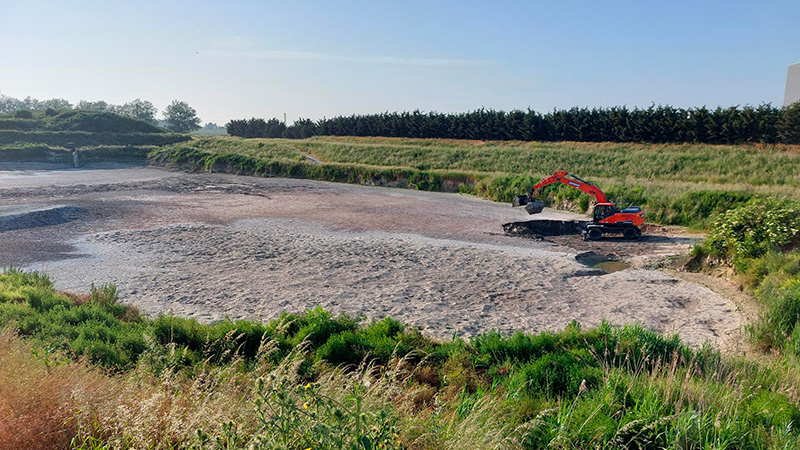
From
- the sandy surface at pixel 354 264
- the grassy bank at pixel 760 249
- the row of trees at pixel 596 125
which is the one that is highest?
the row of trees at pixel 596 125

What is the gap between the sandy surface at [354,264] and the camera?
1098 centimetres

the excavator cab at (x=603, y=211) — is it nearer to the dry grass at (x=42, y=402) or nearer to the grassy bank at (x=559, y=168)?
the grassy bank at (x=559, y=168)

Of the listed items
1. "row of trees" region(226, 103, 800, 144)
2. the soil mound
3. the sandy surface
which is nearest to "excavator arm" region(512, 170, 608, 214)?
the sandy surface

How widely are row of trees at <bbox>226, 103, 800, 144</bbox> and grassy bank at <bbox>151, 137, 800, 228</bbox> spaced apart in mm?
2599

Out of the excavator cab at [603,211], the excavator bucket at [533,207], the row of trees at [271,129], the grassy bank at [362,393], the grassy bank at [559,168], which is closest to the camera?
the grassy bank at [362,393]

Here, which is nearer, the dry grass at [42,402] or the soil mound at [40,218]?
the dry grass at [42,402]

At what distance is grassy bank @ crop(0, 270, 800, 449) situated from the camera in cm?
387

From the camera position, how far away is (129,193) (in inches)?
1216

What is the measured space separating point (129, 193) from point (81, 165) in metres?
23.2

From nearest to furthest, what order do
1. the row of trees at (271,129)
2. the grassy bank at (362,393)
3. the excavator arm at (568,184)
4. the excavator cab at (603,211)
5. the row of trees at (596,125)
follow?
1. the grassy bank at (362,393)
2. the excavator cab at (603,211)
3. the excavator arm at (568,184)
4. the row of trees at (596,125)
5. the row of trees at (271,129)

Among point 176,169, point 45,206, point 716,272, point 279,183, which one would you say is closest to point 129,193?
point 45,206

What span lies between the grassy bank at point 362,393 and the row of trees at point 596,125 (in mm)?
41024

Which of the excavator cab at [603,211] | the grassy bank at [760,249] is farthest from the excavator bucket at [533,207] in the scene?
the grassy bank at [760,249]

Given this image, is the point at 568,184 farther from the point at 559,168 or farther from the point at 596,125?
the point at 596,125
